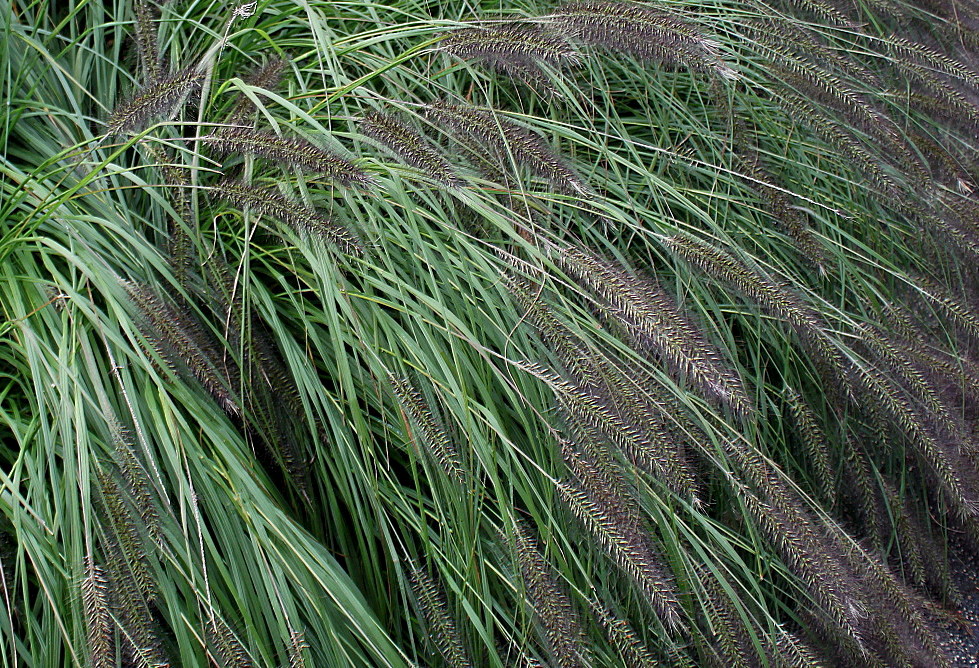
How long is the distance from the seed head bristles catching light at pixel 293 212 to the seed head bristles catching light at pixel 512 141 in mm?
307

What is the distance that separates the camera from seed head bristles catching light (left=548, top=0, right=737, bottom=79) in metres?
1.51

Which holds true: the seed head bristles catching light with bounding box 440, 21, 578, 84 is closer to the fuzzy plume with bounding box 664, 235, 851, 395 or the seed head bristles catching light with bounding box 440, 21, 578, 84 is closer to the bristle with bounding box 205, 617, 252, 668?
the fuzzy plume with bounding box 664, 235, 851, 395

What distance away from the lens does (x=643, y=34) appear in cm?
155

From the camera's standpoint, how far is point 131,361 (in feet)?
5.61

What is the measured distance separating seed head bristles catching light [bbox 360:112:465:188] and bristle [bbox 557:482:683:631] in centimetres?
57

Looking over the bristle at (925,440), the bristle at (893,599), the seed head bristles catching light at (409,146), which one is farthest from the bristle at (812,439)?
the seed head bristles catching light at (409,146)

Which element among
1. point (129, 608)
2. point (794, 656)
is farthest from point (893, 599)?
point (129, 608)

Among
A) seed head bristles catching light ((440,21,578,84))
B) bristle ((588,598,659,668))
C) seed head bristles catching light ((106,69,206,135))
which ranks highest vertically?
seed head bristles catching light ((440,21,578,84))

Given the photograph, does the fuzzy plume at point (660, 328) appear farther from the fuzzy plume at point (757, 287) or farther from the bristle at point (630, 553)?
the bristle at point (630, 553)

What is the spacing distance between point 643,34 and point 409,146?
0.44 meters

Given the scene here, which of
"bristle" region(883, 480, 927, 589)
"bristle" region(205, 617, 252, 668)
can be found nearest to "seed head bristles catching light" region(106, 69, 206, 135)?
"bristle" region(205, 617, 252, 668)

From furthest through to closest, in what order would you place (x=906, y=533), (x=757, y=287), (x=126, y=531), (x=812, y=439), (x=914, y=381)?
(x=906, y=533)
(x=812, y=439)
(x=914, y=381)
(x=757, y=287)
(x=126, y=531)

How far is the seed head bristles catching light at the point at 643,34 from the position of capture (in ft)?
4.96

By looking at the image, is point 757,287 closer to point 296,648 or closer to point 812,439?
point 812,439
